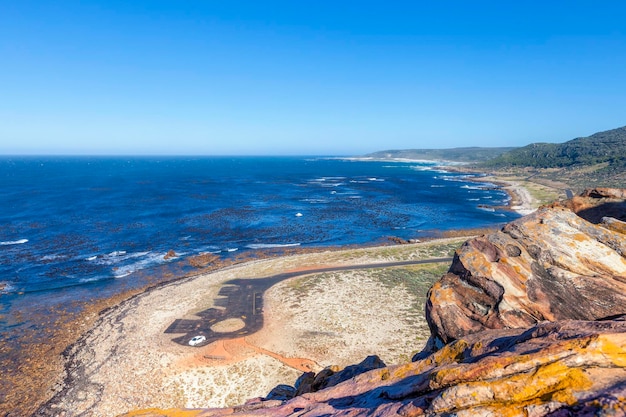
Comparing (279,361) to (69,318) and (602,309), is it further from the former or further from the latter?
(69,318)

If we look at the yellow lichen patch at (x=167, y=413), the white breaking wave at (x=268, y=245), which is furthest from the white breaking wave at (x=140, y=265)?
the yellow lichen patch at (x=167, y=413)

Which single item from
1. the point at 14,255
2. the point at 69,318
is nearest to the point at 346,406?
the point at 69,318

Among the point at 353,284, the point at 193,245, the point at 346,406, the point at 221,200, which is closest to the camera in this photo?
the point at 346,406

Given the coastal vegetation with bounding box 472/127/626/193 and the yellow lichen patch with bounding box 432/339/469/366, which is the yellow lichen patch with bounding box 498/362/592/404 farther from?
the coastal vegetation with bounding box 472/127/626/193

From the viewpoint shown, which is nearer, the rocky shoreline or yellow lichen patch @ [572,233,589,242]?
yellow lichen patch @ [572,233,589,242]

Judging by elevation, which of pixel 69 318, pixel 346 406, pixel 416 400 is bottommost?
pixel 69 318

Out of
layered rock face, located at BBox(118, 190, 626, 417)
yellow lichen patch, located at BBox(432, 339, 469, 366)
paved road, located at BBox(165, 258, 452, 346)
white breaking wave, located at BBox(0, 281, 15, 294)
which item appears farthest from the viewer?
white breaking wave, located at BBox(0, 281, 15, 294)

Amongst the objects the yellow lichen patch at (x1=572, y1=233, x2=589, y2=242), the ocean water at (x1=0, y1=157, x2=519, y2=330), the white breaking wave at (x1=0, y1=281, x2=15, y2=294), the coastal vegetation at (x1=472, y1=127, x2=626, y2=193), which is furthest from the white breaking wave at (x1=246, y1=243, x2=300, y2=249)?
the coastal vegetation at (x1=472, y1=127, x2=626, y2=193)
